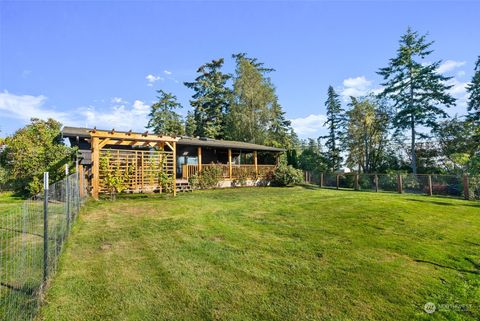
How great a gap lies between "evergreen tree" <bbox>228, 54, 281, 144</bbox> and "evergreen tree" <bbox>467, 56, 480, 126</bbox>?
762 inches

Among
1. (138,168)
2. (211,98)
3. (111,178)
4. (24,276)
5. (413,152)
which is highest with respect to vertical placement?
(211,98)

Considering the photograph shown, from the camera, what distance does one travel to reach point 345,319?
2789mm

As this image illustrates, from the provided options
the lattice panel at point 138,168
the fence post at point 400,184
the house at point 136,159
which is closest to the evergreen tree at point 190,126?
the house at point 136,159

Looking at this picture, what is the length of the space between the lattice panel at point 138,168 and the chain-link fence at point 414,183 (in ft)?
44.6

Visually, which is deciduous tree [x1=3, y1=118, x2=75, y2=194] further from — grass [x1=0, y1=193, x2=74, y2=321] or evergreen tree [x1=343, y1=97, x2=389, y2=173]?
evergreen tree [x1=343, y1=97, x2=389, y2=173]

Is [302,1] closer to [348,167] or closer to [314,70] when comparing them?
[314,70]

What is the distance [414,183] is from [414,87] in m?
15.2

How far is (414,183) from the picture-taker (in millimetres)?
15344

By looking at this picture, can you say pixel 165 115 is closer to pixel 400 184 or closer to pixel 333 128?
pixel 333 128

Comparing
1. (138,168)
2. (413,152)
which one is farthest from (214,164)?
(413,152)

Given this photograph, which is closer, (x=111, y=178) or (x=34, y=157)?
(x=111, y=178)

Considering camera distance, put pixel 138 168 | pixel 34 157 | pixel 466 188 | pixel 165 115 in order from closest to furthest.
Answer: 1. pixel 34 157
2. pixel 138 168
3. pixel 466 188
4. pixel 165 115

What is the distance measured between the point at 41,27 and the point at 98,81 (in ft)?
22.9

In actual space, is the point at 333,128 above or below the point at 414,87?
below
